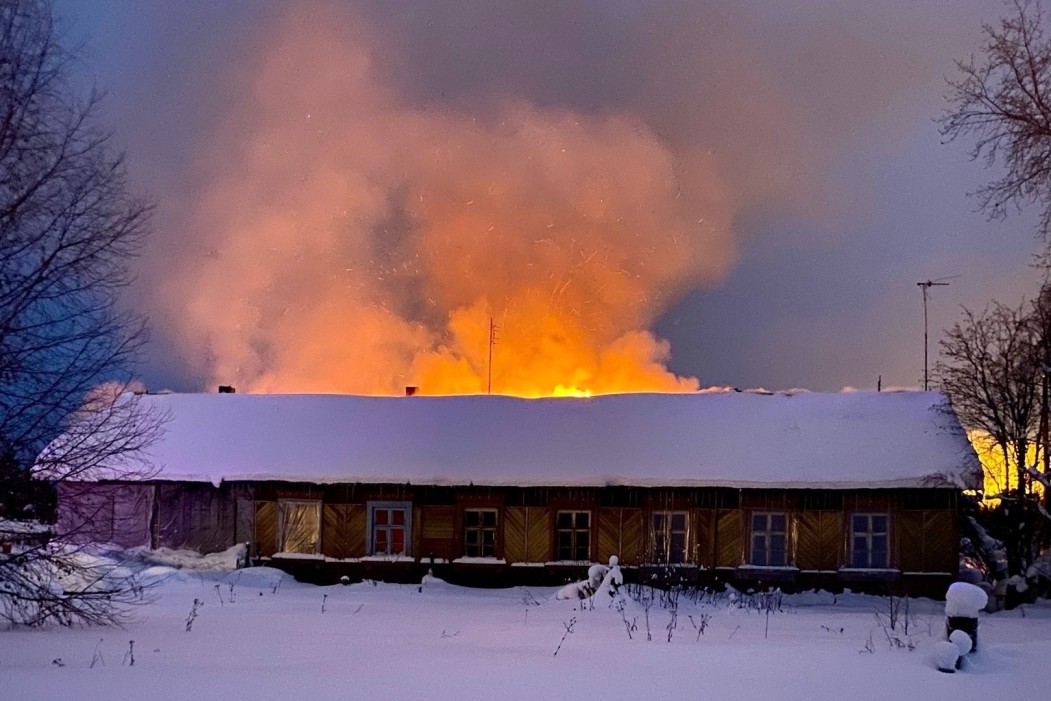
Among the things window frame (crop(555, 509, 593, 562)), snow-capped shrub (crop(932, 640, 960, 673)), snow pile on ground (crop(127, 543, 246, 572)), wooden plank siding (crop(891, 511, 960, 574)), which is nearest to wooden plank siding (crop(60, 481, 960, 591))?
wooden plank siding (crop(891, 511, 960, 574))

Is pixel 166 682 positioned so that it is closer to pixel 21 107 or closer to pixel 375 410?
pixel 21 107

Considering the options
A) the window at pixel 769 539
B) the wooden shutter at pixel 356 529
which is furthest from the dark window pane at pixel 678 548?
the wooden shutter at pixel 356 529

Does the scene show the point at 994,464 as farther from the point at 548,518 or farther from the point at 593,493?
the point at 548,518

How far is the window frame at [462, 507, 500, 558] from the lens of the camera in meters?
27.3

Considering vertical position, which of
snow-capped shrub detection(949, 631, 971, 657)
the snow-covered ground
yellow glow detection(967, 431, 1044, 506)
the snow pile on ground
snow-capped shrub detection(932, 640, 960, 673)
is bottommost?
the snow pile on ground

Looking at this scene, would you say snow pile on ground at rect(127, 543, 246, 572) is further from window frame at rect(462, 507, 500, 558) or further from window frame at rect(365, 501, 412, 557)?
window frame at rect(462, 507, 500, 558)

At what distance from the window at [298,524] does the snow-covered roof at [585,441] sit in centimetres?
104

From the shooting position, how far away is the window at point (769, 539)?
26375mm

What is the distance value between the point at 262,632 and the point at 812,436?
17.0 meters

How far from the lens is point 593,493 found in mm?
26844

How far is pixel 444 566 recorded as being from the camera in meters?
27.3

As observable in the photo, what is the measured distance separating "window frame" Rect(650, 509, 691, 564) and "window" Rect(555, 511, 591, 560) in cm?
159

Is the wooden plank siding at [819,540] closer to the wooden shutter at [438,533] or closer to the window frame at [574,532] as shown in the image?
the window frame at [574,532]

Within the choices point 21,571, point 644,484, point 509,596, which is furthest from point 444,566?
point 21,571
